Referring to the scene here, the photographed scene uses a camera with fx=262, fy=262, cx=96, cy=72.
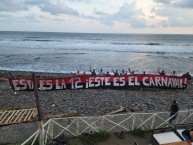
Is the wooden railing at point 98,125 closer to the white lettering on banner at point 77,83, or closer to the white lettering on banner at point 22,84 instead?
the white lettering on banner at point 22,84

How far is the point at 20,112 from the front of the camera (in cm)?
2086

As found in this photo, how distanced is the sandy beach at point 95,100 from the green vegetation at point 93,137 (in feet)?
23.5

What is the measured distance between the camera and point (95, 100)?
2580 cm

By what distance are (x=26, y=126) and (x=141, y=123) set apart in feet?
23.6

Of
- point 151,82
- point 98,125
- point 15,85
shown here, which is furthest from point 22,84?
point 151,82

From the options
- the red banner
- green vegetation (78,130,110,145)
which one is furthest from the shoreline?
green vegetation (78,130,110,145)

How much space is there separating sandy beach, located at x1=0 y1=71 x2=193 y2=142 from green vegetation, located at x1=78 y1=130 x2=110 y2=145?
7151 millimetres

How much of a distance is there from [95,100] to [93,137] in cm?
1153

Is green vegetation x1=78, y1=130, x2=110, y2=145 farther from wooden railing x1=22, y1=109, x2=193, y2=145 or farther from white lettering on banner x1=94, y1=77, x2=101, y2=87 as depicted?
white lettering on banner x1=94, y1=77, x2=101, y2=87

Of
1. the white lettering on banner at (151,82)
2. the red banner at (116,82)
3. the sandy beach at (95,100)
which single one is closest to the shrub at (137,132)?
the sandy beach at (95,100)

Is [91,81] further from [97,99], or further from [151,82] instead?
[151,82]

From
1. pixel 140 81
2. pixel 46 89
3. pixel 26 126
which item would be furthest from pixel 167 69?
pixel 26 126

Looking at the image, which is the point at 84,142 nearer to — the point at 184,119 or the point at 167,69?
the point at 184,119

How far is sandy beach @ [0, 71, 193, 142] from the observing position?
23.3 metres
